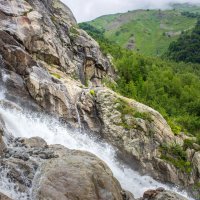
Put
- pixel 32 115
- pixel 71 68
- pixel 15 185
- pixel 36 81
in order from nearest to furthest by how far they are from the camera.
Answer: pixel 15 185 → pixel 32 115 → pixel 36 81 → pixel 71 68

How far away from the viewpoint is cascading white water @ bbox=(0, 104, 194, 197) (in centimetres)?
4342

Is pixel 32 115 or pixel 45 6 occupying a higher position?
pixel 45 6

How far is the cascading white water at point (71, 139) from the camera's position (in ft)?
142

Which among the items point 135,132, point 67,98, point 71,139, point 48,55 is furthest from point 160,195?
point 48,55

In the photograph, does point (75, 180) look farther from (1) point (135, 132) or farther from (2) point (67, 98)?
(1) point (135, 132)

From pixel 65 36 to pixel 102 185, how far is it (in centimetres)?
5301

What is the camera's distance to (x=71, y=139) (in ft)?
162

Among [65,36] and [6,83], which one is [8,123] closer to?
[6,83]

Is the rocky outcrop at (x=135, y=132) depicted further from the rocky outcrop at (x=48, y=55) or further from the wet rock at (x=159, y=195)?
the wet rock at (x=159, y=195)

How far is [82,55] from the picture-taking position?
7750 centimetres

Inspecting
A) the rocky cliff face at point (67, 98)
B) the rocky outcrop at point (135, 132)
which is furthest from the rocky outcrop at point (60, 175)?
the rocky outcrop at point (135, 132)

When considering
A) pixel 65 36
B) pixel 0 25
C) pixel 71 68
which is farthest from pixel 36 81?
pixel 65 36

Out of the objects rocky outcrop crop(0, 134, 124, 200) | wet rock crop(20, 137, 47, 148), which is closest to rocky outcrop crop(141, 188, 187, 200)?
rocky outcrop crop(0, 134, 124, 200)

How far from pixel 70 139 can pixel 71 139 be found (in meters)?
0.22
